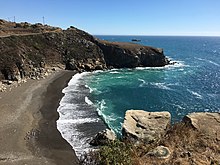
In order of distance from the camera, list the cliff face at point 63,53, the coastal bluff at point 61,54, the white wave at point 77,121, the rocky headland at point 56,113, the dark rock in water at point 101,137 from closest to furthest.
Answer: the rocky headland at point 56,113, the dark rock in water at point 101,137, the white wave at point 77,121, the coastal bluff at point 61,54, the cliff face at point 63,53

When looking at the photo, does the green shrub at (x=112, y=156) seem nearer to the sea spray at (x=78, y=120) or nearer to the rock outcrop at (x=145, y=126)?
the rock outcrop at (x=145, y=126)

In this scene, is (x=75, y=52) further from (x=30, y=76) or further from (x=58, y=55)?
(x=30, y=76)

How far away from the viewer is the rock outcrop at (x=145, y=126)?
64.2ft

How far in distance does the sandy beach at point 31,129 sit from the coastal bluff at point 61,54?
14159mm

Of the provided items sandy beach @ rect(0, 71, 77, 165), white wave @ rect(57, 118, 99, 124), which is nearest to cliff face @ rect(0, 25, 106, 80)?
sandy beach @ rect(0, 71, 77, 165)

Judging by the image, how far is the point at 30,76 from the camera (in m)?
77.8

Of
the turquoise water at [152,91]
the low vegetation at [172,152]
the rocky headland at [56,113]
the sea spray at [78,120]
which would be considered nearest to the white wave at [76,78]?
the rocky headland at [56,113]

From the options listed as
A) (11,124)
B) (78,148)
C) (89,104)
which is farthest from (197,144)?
(89,104)

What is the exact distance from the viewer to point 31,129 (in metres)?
42.2

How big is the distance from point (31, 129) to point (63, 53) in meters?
62.3

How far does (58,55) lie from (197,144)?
8831cm

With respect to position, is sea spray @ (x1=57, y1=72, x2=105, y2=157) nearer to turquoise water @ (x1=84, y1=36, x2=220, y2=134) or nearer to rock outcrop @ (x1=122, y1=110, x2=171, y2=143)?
turquoise water @ (x1=84, y1=36, x2=220, y2=134)

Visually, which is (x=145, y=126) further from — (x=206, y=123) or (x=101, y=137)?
(x=101, y=137)

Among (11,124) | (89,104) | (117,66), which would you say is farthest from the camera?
(117,66)
